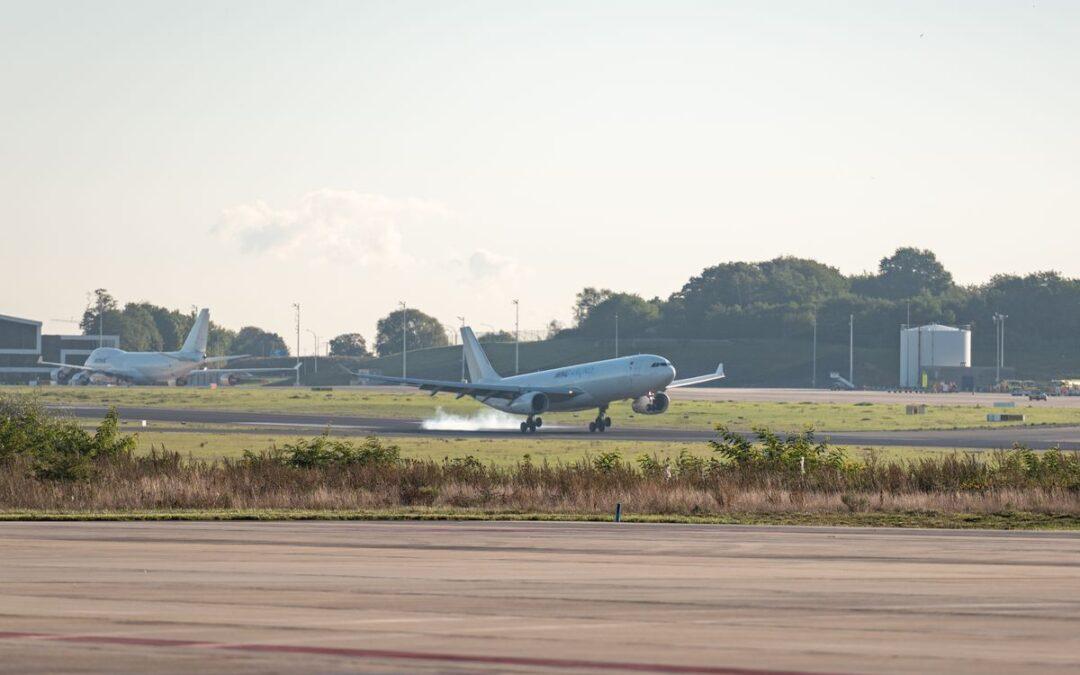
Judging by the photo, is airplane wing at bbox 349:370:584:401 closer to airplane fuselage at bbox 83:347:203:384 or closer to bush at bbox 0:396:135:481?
bush at bbox 0:396:135:481

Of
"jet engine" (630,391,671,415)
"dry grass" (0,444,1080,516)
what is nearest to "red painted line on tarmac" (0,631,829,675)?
"dry grass" (0,444,1080,516)

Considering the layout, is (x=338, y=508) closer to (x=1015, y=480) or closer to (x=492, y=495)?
(x=492, y=495)

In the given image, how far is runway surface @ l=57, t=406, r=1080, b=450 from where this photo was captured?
74.1 metres

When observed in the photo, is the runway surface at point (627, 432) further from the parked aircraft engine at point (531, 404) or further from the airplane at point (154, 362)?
the airplane at point (154, 362)

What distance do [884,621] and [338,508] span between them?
2119cm

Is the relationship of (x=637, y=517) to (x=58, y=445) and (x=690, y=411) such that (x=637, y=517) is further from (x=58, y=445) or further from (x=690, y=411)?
(x=690, y=411)

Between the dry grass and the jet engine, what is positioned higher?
the jet engine

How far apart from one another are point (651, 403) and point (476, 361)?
14.1 m

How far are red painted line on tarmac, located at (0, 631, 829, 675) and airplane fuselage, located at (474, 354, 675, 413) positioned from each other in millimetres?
63787

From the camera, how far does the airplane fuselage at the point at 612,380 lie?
3172 inches

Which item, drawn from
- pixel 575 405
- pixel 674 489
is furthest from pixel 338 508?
pixel 575 405

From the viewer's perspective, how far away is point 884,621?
58.4ft

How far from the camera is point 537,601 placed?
19.6 meters

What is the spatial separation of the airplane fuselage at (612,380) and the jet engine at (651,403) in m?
0.83
